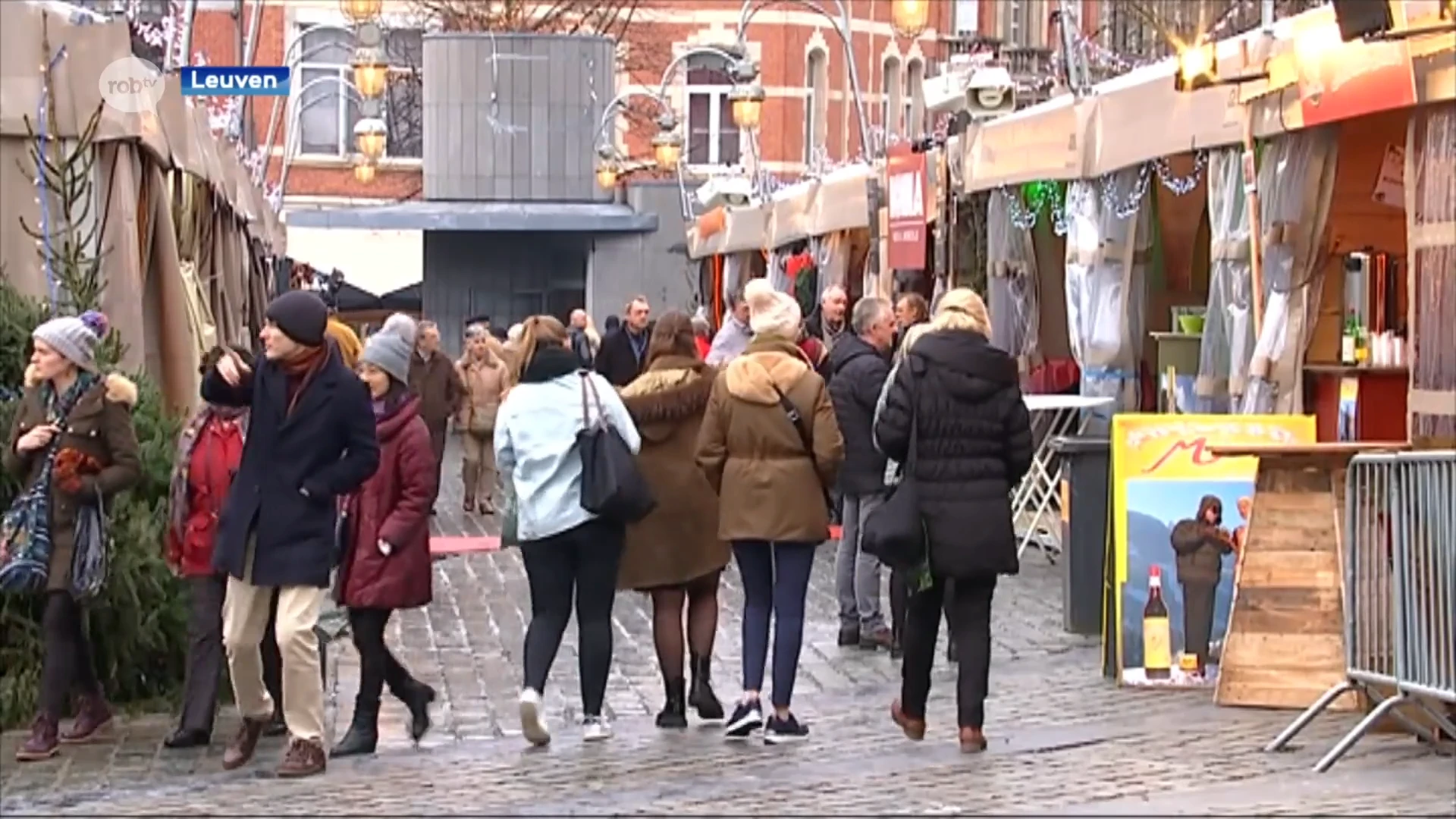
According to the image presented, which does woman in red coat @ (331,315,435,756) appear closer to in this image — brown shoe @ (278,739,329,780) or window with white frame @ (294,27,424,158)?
brown shoe @ (278,739,329,780)

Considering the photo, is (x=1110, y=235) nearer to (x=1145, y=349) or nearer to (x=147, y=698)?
(x=1145, y=349)

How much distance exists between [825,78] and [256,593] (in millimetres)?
49665

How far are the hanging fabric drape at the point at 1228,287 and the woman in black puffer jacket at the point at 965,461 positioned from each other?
A: 3628 mm

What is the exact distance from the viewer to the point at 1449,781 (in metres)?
9.12

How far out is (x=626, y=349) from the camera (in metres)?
21.6

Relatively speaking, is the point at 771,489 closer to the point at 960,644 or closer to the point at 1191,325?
the point at 960,644

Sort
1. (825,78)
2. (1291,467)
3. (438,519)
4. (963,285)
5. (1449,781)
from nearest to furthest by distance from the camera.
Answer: (1449,781)
(1291,467)
(963,285)
(438,519)
(825,78)

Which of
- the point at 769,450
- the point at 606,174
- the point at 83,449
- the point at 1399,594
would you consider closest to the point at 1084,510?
the point at 769,450

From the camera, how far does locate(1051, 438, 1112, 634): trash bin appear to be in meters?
13.0

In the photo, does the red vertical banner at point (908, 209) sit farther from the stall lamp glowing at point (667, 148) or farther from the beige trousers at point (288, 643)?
the stall lamp glowing at point (667, 148)

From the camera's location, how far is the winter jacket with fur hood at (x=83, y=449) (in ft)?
33.2

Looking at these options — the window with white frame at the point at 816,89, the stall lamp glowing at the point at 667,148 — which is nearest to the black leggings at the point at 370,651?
the stall lamp glowing at the point at 667,148

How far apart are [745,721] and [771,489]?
3.07 ft

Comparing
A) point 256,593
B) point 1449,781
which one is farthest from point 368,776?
point 1449,781
